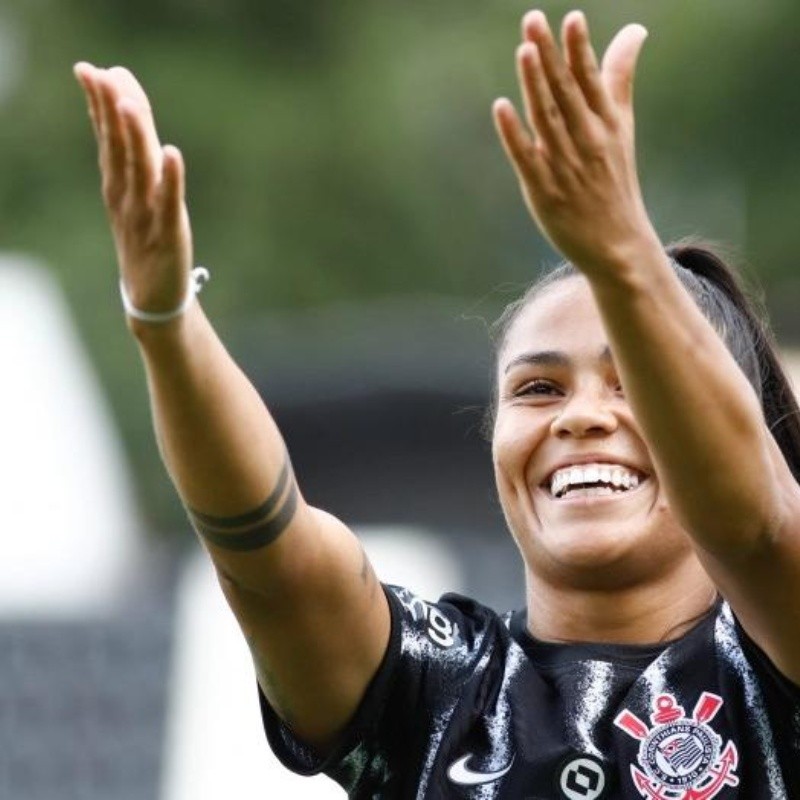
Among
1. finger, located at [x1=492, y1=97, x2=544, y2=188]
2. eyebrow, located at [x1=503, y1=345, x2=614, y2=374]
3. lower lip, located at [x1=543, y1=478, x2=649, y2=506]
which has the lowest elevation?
lower lip, located at [x1=543, y1=478, x2=649, y2=506]

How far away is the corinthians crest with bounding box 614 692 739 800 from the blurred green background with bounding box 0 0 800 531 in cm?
1916

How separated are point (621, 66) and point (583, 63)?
137 millimetres

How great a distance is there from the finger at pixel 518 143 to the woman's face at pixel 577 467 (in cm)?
65

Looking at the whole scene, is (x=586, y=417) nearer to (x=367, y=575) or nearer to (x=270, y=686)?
(x=367, y=575)

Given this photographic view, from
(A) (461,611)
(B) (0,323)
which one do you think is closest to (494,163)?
(B) (0,323)

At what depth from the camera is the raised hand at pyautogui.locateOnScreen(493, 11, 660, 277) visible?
13.2 ft

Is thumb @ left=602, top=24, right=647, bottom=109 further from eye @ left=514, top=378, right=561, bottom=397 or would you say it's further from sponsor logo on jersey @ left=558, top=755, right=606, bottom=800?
sponsor logo on jersey @ left=558, top=755, right=606, bottom=800

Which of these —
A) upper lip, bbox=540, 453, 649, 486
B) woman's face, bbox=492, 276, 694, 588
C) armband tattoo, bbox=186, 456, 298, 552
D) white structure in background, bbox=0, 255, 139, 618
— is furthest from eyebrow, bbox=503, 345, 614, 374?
white structure in background, bbox=0, 255, 139, 618

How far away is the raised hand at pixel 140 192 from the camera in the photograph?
13.7 ft

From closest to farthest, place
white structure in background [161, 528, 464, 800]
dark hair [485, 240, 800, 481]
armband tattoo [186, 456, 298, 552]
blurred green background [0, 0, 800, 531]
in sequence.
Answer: armband tattoo [186, 456, 298, 552] < dark hair [485, 240, 800, 481] < white structure in background [161, 528, 464, 800] < blurred green background [0, 0, 800, 531]

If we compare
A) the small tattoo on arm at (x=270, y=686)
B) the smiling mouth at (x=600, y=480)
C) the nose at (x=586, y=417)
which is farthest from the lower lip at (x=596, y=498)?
the small tattoo on arm at (x=270, y=686)

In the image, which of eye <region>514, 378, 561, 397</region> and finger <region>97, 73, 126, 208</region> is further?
eye <region>514, 378, 561, 397</region>

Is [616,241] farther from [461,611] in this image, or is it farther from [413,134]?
[413,134]

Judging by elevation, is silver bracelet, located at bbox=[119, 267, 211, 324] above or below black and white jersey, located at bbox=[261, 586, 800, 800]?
above
